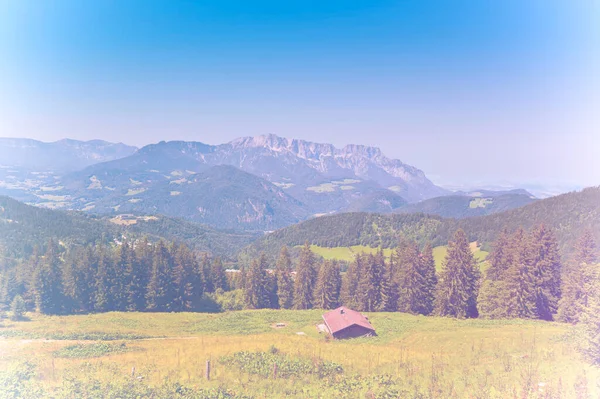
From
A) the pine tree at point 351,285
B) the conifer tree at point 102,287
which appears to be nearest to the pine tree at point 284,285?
the pine tree at point 351,285

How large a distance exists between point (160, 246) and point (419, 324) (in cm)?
5122

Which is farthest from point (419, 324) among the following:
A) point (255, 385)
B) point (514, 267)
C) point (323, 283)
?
point (255, 385)

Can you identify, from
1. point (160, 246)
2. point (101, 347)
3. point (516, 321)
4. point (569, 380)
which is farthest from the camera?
point (160, 246)

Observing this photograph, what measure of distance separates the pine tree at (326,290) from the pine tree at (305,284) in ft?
5.98

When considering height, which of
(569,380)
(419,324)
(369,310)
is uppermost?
(569,380)

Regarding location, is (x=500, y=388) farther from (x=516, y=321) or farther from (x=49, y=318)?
(x=49, y=318)

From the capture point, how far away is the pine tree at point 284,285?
247 feet

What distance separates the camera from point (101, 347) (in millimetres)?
32875

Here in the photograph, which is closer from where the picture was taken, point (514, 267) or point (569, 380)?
point (569, 380)

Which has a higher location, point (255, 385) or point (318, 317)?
point (255, 385)

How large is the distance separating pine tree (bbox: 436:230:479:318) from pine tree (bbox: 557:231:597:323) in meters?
12.3

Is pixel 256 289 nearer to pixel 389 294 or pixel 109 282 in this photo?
pixel 389 294

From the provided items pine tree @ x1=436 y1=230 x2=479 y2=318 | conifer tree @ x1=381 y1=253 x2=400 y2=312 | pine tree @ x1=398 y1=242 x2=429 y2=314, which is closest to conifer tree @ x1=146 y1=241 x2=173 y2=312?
conifer tree @ x1=381 y1=253 x2=400 y2=312

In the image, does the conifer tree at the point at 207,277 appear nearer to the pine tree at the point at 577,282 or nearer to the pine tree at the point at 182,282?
the pine tree at the point at 182,282
